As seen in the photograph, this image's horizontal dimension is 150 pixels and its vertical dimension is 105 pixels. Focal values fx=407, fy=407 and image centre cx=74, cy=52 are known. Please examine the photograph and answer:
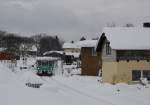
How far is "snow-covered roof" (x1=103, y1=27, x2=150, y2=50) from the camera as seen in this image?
36281 millimetres

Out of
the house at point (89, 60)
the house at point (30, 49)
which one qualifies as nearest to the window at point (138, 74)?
the house at point (89, 60)

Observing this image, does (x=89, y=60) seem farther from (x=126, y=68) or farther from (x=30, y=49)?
(x=30, y=49)

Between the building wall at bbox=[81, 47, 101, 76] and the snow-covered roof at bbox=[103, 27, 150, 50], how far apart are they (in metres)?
13.1

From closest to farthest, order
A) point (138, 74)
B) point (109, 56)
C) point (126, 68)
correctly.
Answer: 1. point (126, 68)
2. point (138, 74)
3. point (109, 56)

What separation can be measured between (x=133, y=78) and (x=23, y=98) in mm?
18253

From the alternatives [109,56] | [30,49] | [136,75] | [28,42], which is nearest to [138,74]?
[136,75]

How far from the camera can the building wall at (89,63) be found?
5231cm

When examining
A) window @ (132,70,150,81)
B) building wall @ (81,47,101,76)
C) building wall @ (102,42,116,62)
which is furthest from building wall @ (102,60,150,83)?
building wall @ (81,47,101,76)

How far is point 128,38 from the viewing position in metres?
37.6

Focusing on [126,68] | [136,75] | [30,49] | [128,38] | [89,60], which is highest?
[30,49]

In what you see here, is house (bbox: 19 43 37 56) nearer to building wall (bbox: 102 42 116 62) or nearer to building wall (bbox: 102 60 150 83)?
building wall (bbox: 102 42 116 62)

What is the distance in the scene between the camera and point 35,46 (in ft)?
545

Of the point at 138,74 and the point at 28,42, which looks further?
the point at 28,42

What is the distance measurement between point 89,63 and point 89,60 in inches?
15.5
